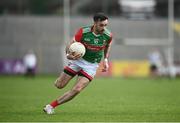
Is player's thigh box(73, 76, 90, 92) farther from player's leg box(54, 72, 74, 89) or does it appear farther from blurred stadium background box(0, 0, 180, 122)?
blurred stadium background box(0, 0, 180, 122)

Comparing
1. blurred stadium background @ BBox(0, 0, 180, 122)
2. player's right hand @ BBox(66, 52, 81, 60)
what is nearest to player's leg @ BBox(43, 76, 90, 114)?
player's right hand @ BBox(66, 52, 81, 60)

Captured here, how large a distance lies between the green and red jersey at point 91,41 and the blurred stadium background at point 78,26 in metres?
37.9

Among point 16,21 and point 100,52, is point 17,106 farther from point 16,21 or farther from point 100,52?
point 16,21

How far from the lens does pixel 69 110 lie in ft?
57.0

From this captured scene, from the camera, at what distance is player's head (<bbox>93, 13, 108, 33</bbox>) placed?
15547 mm

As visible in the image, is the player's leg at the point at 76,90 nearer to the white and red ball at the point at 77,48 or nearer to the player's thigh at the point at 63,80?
the player's thigh at the point at 63,80

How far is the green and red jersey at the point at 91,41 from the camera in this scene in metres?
16.0

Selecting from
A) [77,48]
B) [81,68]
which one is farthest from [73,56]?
[81,68]

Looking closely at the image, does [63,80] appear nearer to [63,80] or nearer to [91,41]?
[63,80]

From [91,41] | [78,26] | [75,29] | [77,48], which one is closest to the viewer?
[77,48]

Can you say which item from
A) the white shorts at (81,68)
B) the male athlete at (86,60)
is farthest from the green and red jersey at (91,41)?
the white shorts at (81,68)

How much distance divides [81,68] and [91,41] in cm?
70

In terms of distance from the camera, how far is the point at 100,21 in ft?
51.1

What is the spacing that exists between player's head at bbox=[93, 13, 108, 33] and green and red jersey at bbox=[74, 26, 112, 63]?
0.96ft
